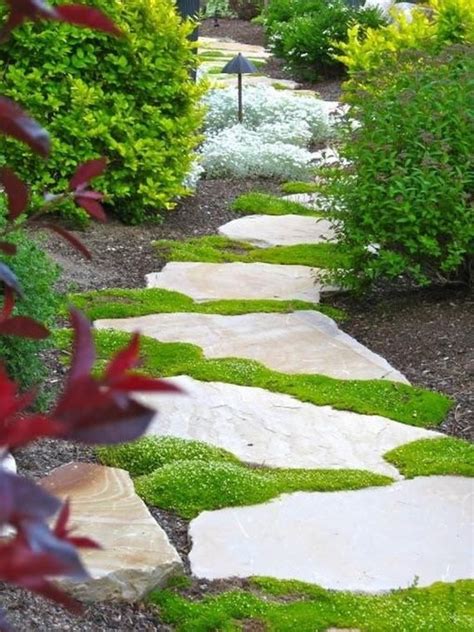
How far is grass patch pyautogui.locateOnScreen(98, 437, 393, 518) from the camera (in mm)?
3668

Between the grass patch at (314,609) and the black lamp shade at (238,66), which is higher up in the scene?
the black lamp shade at (238,66)

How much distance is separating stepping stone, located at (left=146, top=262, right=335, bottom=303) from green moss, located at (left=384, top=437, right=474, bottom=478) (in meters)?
2.19

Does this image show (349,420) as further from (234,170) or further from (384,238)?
(234,170)

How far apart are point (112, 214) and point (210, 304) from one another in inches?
76.2

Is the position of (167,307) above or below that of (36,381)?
below

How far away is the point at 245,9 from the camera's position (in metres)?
26.8

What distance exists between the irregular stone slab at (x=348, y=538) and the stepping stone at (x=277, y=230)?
3.86m

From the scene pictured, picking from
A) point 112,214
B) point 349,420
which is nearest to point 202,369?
point 349,420

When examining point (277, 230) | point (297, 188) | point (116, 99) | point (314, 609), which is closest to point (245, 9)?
point (297, 188)

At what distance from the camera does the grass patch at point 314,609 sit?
9.80 ft

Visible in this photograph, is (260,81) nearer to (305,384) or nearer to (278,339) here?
(278,339)

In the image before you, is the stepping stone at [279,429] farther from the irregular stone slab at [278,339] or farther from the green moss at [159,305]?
→ the green moss at [159,305]

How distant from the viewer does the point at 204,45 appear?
801 inches

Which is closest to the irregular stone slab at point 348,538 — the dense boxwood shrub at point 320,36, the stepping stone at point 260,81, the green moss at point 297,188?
the green moss at point 297,188
